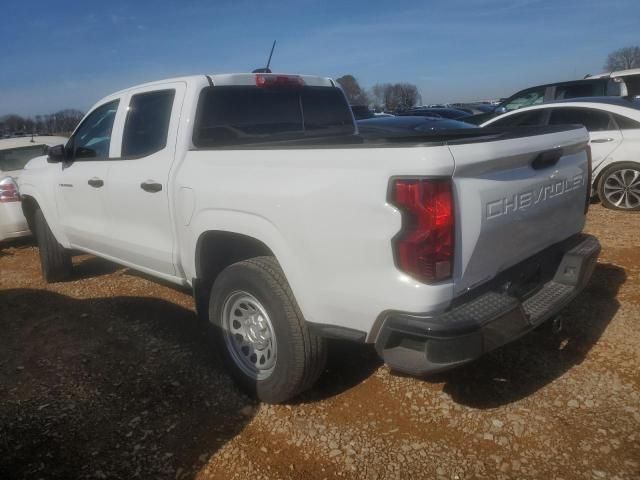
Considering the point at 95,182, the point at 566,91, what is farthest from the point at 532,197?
the point at 566,91

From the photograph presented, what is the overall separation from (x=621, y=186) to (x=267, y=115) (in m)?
5.81

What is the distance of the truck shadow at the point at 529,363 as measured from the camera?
294cm

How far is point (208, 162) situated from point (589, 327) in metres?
3.01

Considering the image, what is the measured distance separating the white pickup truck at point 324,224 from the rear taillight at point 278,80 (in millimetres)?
11

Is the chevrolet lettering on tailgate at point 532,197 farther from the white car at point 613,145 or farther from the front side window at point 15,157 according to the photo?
the front side window at point 15,157

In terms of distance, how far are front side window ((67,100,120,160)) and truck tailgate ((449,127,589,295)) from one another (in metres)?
3.06

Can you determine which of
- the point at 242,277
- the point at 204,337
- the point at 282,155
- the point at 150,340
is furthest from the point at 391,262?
the point at 150,340

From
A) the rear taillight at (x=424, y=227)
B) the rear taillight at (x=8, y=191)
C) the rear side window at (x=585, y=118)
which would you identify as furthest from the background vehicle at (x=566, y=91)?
the rear taillight at (x=424, y=227)

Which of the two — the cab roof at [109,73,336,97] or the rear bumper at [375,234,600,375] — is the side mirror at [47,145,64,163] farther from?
the rear bumper at [375,234,600,375]

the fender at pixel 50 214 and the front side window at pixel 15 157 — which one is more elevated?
the front side window at pixel 15 157

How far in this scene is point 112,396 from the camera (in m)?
3.14

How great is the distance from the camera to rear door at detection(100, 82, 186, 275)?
10.8 feet

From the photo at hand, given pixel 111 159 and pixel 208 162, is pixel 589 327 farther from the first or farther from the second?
pixel 111 159

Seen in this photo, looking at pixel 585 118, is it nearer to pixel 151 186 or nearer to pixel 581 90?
pixel 581 90
